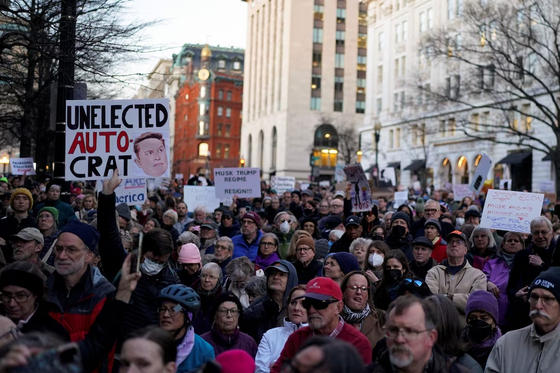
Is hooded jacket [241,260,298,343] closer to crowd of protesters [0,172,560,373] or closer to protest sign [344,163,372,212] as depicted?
crowd of protesters [0,172,560,373]

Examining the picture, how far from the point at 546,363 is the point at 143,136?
4.91 meters

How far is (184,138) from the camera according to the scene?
136 m

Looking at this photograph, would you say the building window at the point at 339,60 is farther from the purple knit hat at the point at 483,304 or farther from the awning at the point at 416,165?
the purple knit hat at the point at 483,304

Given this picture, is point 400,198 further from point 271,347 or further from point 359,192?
point 271,347

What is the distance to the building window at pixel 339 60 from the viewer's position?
8900 cm

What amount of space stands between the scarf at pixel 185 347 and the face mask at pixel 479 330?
2284mm

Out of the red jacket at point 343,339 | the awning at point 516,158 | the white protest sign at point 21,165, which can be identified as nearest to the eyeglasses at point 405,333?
the red jacket at point 343,339

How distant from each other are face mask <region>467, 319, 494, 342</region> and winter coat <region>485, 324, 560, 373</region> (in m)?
0.58

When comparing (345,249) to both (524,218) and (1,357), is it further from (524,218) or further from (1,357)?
(1,357)

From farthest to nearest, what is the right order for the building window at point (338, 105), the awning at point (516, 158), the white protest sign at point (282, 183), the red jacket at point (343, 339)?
the building window at point (338, 105) → the awning at point (516, 158) → the white protest sign at point (282, 183) → the red jacket at point (343, 339)

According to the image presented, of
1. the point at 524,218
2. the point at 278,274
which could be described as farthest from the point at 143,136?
the point at 524,218

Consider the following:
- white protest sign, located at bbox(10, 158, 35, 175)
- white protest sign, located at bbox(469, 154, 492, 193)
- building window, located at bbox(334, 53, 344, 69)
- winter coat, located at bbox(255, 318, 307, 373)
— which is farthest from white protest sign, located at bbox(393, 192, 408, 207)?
building window, located at bbox(334, 53, 344, 69)

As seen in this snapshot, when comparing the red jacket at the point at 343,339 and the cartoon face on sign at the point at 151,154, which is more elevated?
the cartoon face on sign at the point at 151,154

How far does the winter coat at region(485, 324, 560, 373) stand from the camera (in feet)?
16.9
